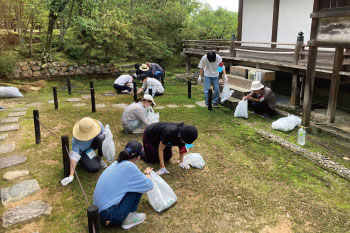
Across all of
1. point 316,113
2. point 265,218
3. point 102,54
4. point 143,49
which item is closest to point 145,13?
point 143,49

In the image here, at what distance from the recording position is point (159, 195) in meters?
Answer: 3.96

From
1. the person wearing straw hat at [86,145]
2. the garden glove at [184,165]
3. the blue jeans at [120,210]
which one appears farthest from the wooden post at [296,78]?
the blue jeans at [120,210]

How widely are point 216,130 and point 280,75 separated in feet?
21.4

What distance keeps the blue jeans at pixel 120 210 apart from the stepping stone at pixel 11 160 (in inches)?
110

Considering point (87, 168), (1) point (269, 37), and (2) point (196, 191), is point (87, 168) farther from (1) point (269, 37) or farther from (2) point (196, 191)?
(1) point (269, 37)

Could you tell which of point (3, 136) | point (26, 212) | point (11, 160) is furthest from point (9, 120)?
point (26, 212)

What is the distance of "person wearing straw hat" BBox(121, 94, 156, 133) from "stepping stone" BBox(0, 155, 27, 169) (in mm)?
2283

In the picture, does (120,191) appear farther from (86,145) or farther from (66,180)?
(86,145)

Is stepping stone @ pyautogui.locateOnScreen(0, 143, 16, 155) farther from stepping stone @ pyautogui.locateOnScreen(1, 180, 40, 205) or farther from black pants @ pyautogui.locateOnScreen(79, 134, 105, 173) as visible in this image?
black pants @ pyautogui.locateOnScreen(79, 134, 105, 173)

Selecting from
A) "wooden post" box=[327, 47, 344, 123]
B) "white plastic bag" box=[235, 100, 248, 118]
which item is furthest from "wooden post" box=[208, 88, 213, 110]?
"wooden post" box=[327, 47, 344, 123]

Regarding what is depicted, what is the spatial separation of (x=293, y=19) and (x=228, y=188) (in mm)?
9667

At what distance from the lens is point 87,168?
4.99 metres

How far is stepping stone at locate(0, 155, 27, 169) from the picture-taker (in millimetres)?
5263

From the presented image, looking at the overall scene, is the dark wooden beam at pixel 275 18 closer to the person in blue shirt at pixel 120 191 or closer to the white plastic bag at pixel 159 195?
the white plastic bag at pixel 159 195
